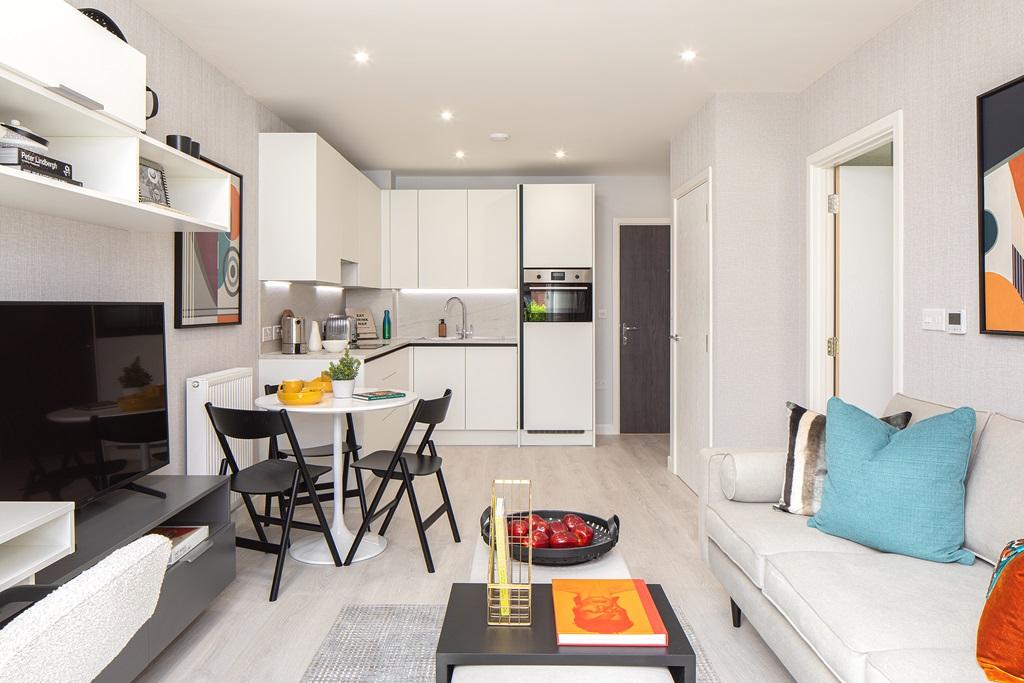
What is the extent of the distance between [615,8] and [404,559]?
2.73 m

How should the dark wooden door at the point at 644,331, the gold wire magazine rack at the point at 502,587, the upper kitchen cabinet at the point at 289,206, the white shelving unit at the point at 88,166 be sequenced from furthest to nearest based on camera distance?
the dark wooden door at the point at 644,331, the upper kitchen cabinet at the point at 289,206, the white shelving unit at the point at 88,166, the gold wire magazine rack at the point at 502,587

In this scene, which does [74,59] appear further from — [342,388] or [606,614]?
[606,614]

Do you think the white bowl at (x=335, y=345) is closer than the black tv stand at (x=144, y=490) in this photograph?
No

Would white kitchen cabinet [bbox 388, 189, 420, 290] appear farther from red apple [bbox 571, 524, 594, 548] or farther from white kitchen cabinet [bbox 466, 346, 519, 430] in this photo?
red apple [bbox 571, 524, 594, 548]

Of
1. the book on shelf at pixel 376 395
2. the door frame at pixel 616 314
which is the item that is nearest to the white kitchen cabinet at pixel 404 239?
the door frame at pixel 616 314

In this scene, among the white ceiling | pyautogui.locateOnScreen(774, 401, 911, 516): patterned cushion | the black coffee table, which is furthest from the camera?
the white ceiling

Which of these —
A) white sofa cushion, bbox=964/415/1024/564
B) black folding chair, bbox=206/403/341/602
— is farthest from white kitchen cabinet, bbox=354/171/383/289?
white sofa cushion, bbox=964/415/1024/564

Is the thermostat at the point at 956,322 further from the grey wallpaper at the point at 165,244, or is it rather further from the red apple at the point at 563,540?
the grey wallpaper at the point at 165,244

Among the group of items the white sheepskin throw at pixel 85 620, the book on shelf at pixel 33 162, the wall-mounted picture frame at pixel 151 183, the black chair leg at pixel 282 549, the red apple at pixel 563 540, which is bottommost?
the black chair leg at pixel 282 549

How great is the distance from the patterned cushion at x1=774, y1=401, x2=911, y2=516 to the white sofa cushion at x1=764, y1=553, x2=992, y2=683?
1.24 ft

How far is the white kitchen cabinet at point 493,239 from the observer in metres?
6.16

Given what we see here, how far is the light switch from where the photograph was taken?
2712 millimetres

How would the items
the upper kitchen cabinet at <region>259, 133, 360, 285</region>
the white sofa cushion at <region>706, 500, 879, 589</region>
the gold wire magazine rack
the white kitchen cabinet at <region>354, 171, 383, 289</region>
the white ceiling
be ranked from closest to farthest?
the gold wire magazine rack < the white sofa cushion at <region>706, 500, 879, 589</region> < the white ceiling < the upper kitchen cabinet at <region>259, 133, 360, 285</region> < the white kitchen cabinet at <region>354, 171, 383, 289</region>

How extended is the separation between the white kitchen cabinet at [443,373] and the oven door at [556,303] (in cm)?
72
